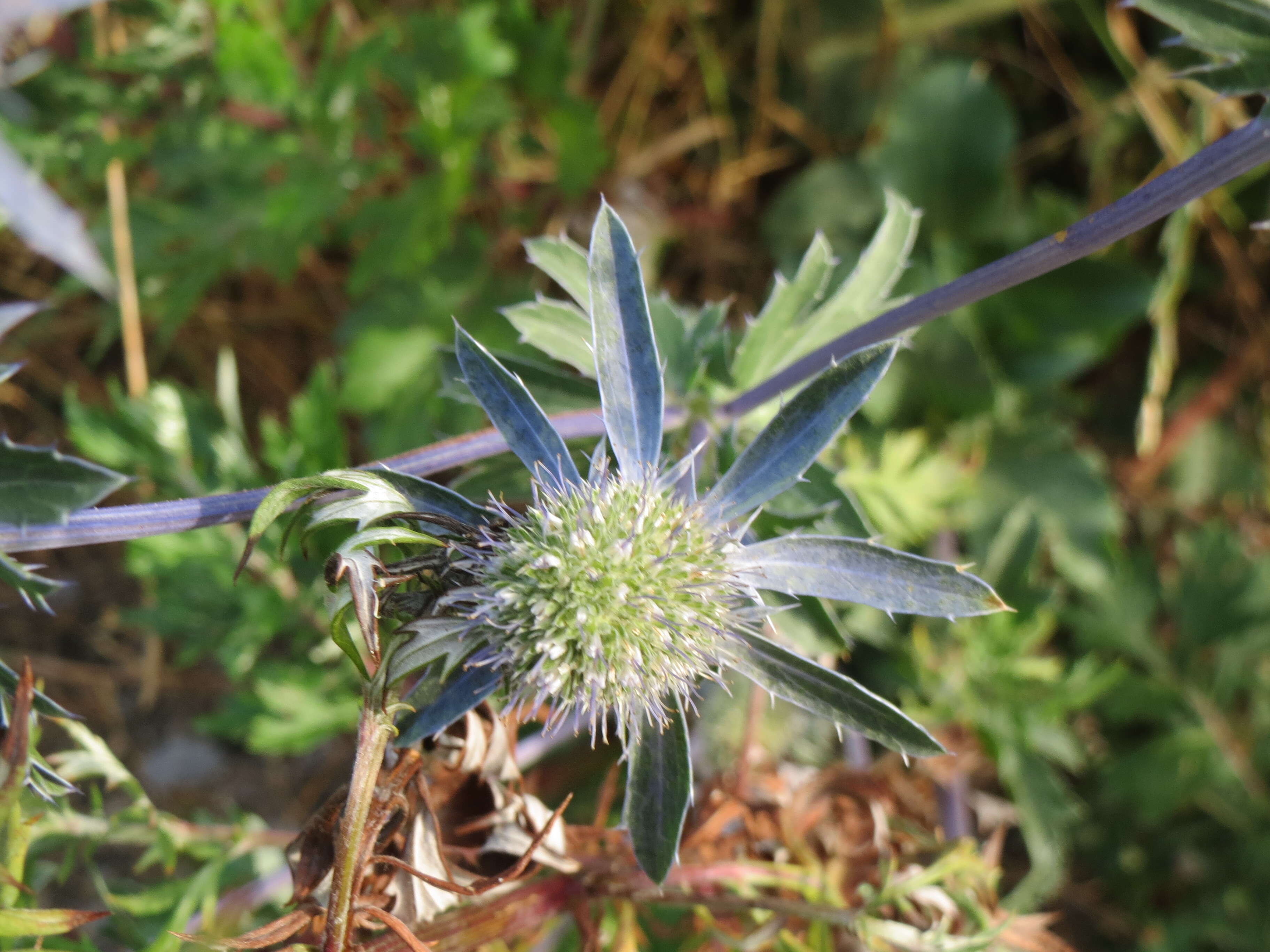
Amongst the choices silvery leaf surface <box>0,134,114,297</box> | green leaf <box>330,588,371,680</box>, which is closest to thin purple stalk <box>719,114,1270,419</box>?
green leaf <box>330,588,371,680</box>

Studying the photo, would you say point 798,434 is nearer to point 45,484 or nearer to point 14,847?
point 45,484

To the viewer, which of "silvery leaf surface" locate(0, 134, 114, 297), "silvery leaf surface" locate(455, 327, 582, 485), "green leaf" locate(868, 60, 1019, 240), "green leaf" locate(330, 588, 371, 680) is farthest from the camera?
"green leaf" locate(868, 60, 1019, 240)

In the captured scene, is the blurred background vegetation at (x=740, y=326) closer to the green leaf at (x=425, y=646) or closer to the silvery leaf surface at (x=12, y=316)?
the silvery leaf surface at (x=12, y=316)

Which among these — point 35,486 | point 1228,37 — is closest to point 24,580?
point 35,486

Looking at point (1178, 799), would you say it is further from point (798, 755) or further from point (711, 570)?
point (711, 570)

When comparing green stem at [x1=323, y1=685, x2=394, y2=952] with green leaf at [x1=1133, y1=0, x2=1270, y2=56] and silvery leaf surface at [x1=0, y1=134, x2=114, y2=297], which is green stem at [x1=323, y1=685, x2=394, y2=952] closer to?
silvery leaf surface at [x1=0, y1=134, x2=114, y2=297]

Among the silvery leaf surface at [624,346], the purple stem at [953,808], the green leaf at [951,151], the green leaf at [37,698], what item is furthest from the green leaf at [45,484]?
the green leaf at [951,151]

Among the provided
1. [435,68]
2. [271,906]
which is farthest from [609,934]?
[435,68]
